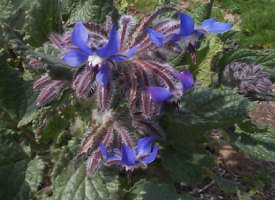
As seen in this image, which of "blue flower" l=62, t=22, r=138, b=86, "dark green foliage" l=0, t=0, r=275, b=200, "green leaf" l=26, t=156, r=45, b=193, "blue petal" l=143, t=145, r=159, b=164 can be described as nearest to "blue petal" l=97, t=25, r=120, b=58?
"blue flower" l=62, t=22, r=138, b=86

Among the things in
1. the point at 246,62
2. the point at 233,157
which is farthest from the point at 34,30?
the point at 233,157

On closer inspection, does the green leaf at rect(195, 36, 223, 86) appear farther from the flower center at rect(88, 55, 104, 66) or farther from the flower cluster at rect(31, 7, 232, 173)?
the flower center at rect(88, 55, 104, 66)

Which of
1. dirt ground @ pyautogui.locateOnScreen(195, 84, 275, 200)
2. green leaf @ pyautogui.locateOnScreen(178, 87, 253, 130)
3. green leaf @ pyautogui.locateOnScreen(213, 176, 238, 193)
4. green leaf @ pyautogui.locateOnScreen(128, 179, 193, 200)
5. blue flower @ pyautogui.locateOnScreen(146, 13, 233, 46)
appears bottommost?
dirt ground @ pyautogui.locateOnScreen(195, 84, 275, 200)

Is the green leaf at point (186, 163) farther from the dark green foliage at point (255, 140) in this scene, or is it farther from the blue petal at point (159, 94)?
the blue petal at point (159, 94)

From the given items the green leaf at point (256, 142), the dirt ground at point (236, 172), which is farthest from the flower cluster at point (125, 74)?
the dirt ground at point (236, 172)

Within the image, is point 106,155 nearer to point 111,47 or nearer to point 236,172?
point 111,47
